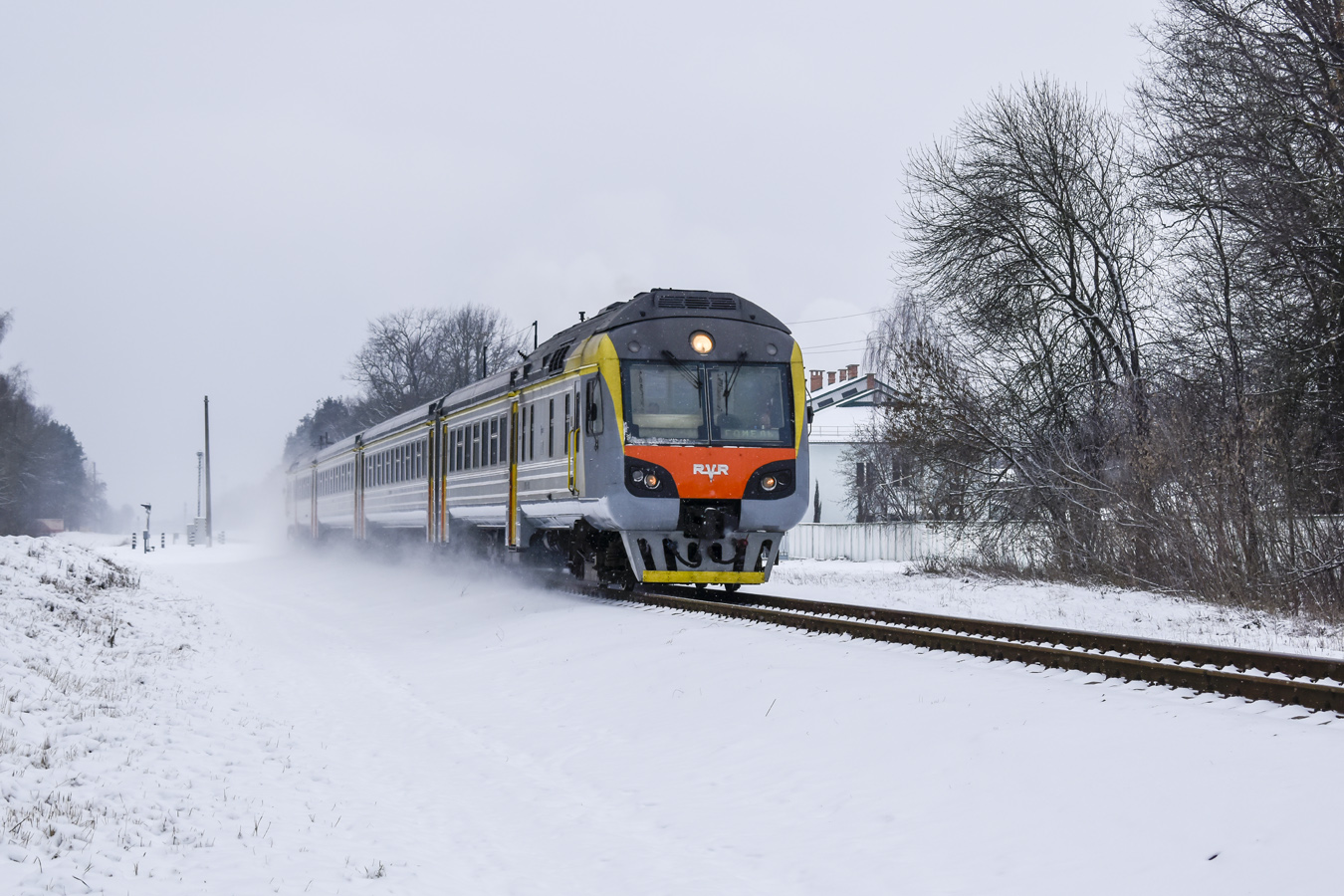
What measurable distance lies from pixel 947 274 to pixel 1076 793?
19.6 m

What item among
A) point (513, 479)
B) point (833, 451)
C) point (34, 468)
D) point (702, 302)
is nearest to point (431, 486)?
point (513, 479)

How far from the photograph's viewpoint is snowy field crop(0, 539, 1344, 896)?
5.25 meters

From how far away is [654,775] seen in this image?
24.8 feet

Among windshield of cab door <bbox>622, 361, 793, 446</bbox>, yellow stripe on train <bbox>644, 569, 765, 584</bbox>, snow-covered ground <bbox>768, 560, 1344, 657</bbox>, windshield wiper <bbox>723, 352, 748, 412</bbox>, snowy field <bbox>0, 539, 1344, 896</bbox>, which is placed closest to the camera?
snowy field <bbox>0, 539, 1344, 896</bbox>

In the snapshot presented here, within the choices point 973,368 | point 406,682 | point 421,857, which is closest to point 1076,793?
point 421,857

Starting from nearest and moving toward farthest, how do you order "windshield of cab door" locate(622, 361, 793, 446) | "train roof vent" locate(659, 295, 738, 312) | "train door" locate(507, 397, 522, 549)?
1. "windshield of cab door" locate(622, 361, 793, 446)
2. "train roof vent" locate(659, 295, 738, 312)
3. "train door" locate(507, 397, 522, 549)

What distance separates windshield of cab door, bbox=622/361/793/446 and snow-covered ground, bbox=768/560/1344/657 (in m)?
3.03

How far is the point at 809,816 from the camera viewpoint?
6305 millimetres

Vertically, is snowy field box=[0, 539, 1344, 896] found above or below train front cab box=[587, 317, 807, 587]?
below

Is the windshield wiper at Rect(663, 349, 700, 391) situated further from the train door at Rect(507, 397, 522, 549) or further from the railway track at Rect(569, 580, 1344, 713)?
the train door at Rect(507, 397, 522, 549)

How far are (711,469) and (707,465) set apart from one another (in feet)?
0.22

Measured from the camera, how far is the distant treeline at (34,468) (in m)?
62.3

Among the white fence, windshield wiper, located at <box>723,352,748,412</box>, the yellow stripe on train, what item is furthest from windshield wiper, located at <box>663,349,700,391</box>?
the white fence

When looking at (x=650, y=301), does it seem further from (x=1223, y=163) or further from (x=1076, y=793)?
(x=1076, y=793)
